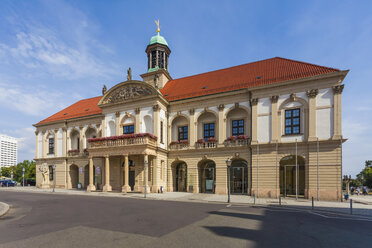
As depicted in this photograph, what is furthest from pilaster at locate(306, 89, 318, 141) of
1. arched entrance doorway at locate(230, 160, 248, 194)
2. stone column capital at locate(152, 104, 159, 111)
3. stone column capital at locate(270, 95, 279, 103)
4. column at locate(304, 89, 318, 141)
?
stone column capital at locate(152, 104, 159, 111)

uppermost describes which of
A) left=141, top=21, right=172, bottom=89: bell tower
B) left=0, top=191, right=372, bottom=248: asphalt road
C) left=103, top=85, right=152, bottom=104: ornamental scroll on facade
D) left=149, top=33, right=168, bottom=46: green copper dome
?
left=149, top=33, right=168, bottom=46: green copper dome

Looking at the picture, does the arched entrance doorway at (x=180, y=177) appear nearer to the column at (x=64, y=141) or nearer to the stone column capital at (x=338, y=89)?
the stone column capital at (x=338, y=89)

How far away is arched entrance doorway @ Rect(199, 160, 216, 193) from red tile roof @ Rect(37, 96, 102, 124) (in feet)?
53.8

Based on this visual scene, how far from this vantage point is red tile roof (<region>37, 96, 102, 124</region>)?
105 feet

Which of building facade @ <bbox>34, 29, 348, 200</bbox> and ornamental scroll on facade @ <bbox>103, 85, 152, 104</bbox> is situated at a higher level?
ornamental scroll on facade @ <bbox>103, 85, 152, 104</bbox>

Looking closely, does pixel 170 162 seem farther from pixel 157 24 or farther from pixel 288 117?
pixel 157 24

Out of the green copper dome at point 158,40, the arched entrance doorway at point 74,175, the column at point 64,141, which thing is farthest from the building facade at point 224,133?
the green copper dome at point 158,40

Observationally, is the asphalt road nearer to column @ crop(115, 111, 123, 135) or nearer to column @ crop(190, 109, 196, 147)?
column @ crop(190, 109, 196, 147)

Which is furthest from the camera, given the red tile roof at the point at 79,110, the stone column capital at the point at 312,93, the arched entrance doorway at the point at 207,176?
the red tile roof at the point at 79,110

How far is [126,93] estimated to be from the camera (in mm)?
26734

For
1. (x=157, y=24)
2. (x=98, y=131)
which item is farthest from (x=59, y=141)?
(x=157, y=24)

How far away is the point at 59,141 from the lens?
33344mm

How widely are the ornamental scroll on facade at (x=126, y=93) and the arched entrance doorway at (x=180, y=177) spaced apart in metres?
9.29

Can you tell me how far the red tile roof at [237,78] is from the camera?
844 inches
